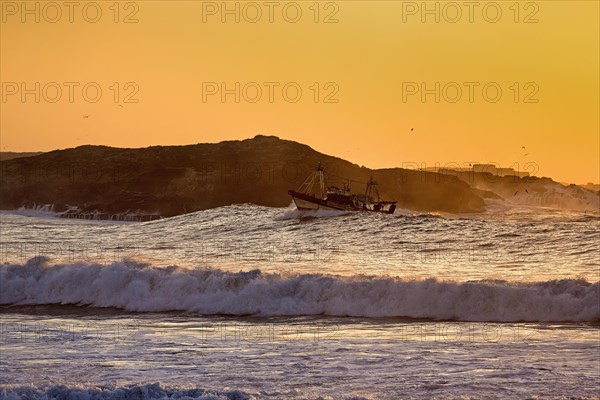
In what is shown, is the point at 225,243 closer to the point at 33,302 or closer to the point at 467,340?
the point at 33,302

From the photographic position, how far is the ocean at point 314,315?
15664mm

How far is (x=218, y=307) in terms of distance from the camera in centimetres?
2903

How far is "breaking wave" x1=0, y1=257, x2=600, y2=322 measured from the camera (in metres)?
26.8

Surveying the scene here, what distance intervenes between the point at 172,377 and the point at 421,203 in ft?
595

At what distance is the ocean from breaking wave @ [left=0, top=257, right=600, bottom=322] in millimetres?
66

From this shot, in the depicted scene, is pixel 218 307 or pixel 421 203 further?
pixel 421 203

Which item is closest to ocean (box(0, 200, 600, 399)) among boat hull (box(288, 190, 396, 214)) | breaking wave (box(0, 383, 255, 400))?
breaking wave (box(0, 383, 255, 400))

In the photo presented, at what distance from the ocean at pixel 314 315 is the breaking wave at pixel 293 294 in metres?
0.07

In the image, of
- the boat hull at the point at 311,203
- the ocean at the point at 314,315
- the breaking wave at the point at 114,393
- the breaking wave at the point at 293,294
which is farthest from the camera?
the boat hull at the point at 311,203

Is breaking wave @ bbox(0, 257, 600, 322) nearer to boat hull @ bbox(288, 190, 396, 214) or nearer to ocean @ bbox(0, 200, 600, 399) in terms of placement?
ocean @ bbox(0, 200, 600, 399)

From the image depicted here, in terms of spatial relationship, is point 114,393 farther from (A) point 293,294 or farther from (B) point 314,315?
(A) point 293,294

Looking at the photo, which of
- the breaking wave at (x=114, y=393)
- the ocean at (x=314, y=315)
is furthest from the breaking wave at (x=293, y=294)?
the breaking wave at (x=114, y=393)

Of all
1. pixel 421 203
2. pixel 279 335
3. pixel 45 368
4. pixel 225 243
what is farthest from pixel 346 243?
pixel 421 203

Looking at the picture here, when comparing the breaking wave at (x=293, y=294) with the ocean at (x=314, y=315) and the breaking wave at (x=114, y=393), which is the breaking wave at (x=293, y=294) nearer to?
the ocean at (x=314, y=315)
